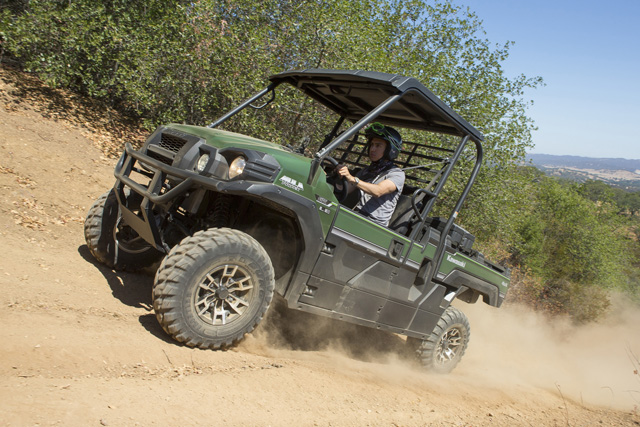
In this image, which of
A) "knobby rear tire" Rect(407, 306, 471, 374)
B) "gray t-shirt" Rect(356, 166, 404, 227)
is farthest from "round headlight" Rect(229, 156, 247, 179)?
"knobby rear tire" Rect(407, 306, 471, 374)

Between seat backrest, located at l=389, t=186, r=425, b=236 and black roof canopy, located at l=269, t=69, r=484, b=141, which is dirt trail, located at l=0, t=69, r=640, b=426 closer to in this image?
seat backrest, located at l=389, t=186, r=425, b=236

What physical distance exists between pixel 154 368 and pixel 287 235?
66.1 inches

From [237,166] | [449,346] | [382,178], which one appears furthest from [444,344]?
[237,166]

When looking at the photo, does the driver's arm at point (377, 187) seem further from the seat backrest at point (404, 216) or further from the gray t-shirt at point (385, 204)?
the seat backrest at point (404, 216)

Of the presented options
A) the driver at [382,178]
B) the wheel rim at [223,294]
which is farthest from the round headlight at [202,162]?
the driver at [382,178]

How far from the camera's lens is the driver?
5.14 meters

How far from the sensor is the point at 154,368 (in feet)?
11.9

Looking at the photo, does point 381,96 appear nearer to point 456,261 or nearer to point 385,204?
point 385,204

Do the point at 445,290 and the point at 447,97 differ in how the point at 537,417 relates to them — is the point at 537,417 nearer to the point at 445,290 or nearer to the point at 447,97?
the point at 445,290

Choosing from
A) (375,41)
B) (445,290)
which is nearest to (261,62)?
(375,41)

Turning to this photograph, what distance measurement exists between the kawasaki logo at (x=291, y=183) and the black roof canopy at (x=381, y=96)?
1.19m

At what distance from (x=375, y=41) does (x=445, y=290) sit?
9.02m

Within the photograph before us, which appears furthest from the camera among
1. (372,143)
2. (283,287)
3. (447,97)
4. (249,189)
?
(447,97)

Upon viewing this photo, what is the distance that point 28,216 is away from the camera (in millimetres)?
6410
